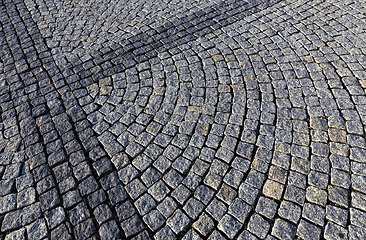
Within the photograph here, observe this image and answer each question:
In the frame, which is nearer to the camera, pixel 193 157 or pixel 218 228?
pixel 218 228

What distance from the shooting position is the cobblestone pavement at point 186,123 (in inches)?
120

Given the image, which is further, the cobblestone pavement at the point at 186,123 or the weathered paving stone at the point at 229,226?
the cobblestone pavement at the point at 186,123

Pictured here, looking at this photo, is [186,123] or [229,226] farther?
[186,123]

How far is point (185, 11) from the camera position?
5996mm

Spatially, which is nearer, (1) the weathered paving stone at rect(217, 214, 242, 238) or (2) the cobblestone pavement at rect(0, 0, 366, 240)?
(1) the weathered paving stone at rect(217, 214, 242, 238)

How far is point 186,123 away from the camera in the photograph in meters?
3.94

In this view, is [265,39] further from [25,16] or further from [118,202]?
[25,16]

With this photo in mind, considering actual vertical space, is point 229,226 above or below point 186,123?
below

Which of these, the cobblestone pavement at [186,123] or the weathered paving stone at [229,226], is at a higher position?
the cobblestone pavement at [186,123]

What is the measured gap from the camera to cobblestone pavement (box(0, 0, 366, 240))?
3.04 metres

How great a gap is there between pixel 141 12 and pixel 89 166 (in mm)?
3790

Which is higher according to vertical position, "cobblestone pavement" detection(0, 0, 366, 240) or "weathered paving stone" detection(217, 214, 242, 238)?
"cobblestone pavement" detection(0, 0, 366, 240)

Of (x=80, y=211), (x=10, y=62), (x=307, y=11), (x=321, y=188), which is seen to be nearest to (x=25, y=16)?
(x=10, y=62)

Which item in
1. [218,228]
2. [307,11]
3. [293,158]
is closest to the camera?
[218,228]
